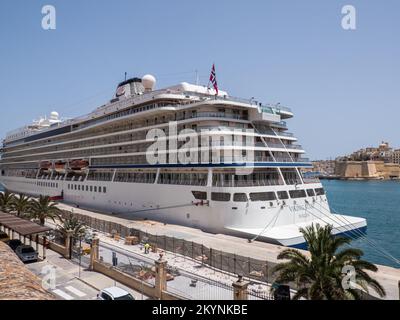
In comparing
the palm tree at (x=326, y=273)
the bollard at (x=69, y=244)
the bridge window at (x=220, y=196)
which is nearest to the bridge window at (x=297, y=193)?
the bridge window at (x=220, y=196)

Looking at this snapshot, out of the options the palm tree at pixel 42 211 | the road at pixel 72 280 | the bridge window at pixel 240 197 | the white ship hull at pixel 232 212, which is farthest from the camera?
the palm tree at pixel 42 211

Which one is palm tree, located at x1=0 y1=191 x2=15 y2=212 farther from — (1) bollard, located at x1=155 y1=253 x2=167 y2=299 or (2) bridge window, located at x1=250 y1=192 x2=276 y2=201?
(1) bollard, located at x1=155 y1=253 x2=167 y2=299

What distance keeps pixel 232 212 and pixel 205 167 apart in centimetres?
498

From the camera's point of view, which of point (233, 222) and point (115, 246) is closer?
point (115, 246)

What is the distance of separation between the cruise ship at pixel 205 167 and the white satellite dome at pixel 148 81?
0.14m

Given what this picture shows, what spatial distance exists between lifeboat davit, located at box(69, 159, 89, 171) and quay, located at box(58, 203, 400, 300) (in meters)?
15.0

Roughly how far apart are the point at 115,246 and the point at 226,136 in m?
13.2

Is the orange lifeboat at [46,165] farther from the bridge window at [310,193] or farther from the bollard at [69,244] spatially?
the bridge window at [310,193]

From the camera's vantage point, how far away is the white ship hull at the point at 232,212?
24969 mm

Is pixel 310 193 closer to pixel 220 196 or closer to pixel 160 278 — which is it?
pixel 220 196

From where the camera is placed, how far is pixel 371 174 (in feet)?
544

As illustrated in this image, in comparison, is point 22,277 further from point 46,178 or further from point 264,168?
point 46,178
